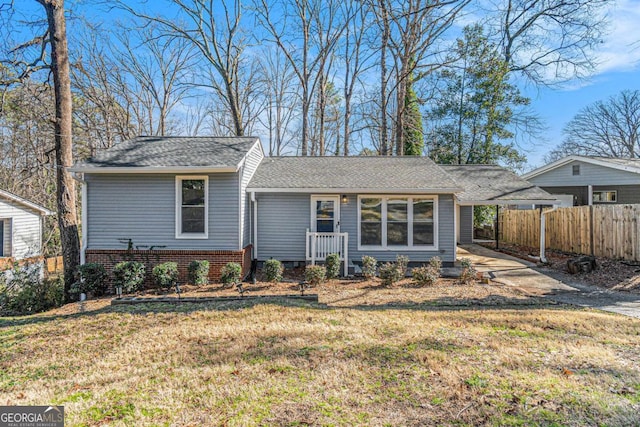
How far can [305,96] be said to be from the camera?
2106 cm

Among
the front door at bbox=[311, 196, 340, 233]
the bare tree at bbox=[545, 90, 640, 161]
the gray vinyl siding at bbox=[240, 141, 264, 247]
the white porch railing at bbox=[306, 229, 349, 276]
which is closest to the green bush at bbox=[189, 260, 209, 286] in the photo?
the gray vinyl siding at bbox=[240, 141, 264, 247]

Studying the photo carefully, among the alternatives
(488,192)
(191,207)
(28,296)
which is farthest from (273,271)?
(488,192)

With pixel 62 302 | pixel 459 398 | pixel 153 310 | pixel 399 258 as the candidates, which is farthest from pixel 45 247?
pixel 459 398

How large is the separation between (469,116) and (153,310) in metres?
20.8

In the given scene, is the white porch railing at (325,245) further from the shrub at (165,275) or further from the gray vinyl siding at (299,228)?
the shrub at (165,275)

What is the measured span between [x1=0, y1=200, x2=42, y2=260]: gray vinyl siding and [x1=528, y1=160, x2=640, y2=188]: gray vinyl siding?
2645 centimetres

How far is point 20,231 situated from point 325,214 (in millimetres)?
14798

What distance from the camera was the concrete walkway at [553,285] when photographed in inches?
281

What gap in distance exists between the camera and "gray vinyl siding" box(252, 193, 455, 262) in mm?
10477

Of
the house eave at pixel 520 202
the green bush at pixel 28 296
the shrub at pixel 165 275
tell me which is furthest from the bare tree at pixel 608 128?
the green bush at pixel 28 296

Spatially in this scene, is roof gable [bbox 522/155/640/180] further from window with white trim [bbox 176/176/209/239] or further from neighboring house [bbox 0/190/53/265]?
neighboring house [bbox 0/190/53/265]

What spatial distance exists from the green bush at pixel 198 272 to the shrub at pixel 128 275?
1.35 metres

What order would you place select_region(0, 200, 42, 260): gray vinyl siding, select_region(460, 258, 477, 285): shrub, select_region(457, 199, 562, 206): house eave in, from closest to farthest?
select_region(460, 258, 477, 285): shrub < select_region(457, 199, 562, 206): house eave < select_region(0, 200, 42, 260): gray vinyl siding

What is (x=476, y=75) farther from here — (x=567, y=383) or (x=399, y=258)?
(x=567, y=383)
